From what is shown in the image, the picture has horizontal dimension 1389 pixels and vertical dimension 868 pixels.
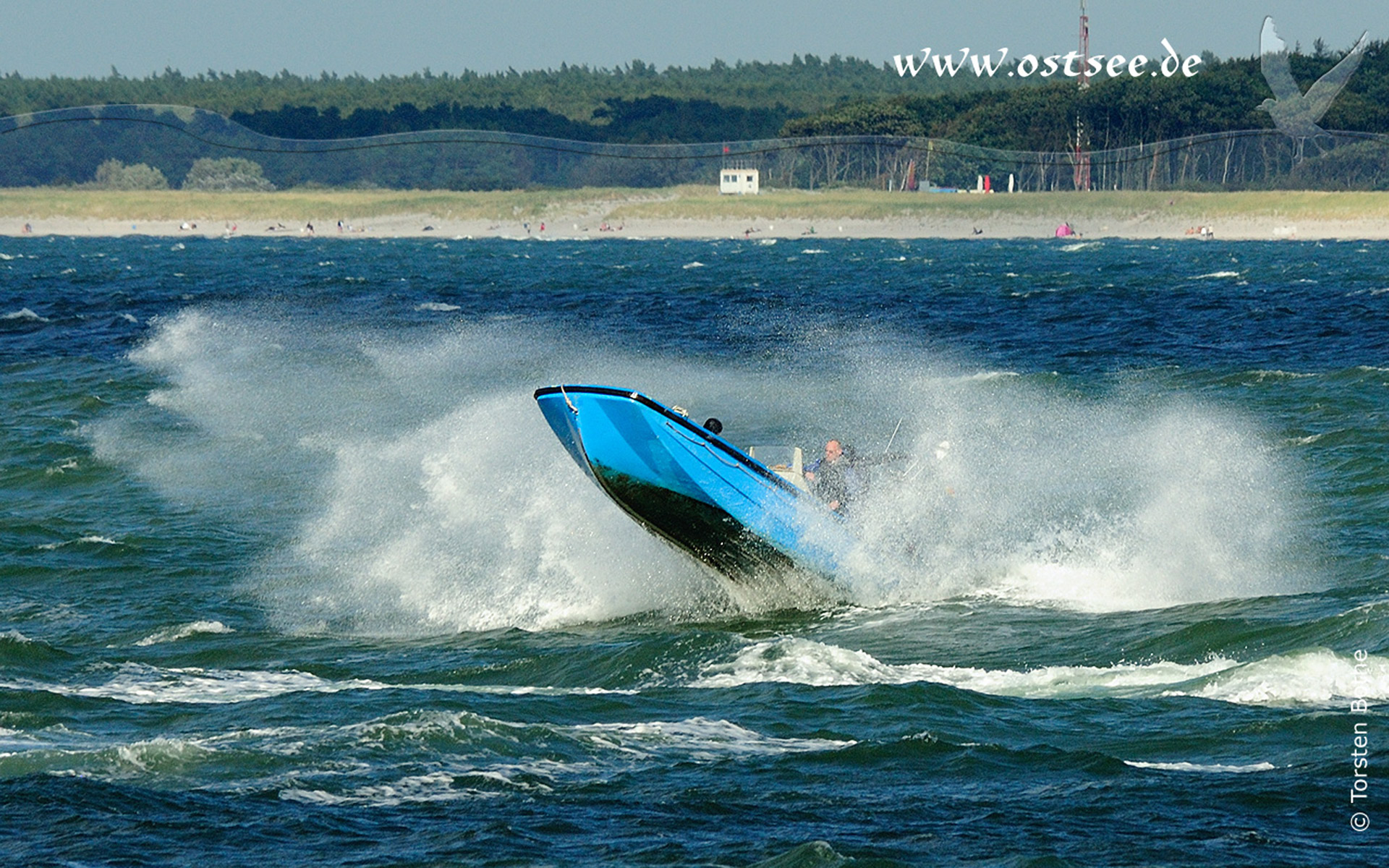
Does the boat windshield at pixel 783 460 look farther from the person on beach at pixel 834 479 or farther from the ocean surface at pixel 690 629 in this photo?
the ocean surface at pixel 690 629

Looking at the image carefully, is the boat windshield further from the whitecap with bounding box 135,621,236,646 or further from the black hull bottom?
the whitecap with bounding box 135,621,236,646

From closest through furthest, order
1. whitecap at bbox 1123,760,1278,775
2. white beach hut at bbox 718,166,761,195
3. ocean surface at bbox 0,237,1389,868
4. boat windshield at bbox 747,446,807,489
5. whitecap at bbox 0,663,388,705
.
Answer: ocean surface at bbox 0,237,1389,868 → whitecap at bbox 1123,760,1278,775 → whitecap at bbox 0,663,388,705 → boat windshield at bbox 747,446,807,489 → white beach hut at bbox 718,166,761,195

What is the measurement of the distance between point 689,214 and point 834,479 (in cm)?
14704

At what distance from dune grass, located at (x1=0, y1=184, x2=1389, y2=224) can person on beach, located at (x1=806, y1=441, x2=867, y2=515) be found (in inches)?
4795

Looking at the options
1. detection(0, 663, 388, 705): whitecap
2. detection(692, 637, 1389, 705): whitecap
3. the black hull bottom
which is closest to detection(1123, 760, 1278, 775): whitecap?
detection(692, 637, 1389, 705): whitecap

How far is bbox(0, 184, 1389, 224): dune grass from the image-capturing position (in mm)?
143375

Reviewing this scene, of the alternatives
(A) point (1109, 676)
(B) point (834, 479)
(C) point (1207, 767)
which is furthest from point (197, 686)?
(C) point (1207, 767)

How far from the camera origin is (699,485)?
61.1ft

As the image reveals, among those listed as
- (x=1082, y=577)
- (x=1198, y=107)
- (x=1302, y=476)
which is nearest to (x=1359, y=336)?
(x=1302, y=476)

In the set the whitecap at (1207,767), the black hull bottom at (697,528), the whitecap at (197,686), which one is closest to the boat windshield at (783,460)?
the black hull bottom at (697,528)

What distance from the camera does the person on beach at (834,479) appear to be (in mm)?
19578

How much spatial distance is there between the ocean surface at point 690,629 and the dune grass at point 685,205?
10463 centimetres

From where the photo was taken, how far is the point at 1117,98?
172000mm

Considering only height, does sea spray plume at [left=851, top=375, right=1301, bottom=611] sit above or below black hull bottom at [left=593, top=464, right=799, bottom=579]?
below
